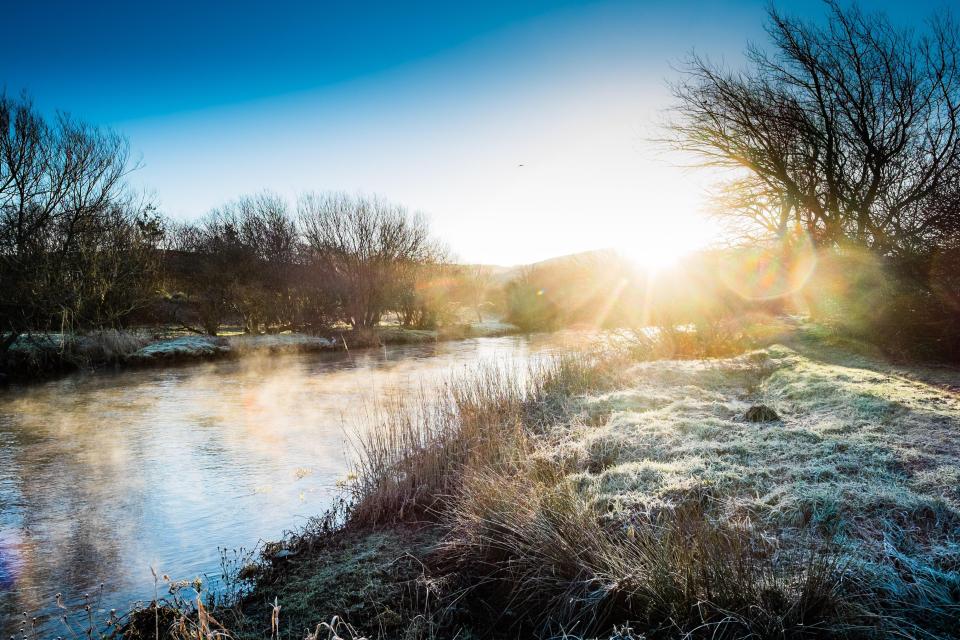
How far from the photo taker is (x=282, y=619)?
10.4 feet

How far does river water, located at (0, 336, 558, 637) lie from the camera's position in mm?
4098

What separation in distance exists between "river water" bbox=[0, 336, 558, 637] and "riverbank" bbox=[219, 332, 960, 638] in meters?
0.95

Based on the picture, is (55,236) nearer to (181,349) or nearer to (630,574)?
(181,349)

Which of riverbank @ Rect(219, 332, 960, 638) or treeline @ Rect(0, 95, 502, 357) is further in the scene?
treeline @ Rect(0, 95, 502, 357)

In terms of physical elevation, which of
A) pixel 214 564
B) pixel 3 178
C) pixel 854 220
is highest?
pixel 3 178

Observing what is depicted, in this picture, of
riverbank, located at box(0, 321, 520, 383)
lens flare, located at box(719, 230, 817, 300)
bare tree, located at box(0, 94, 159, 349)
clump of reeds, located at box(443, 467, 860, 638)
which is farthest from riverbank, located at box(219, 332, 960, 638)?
bare tree, located at box(0, 94, 159, 349)

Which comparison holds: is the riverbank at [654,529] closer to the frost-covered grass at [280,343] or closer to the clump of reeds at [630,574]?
the clump of reeds at [630,574]

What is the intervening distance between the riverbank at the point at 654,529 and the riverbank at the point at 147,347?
27.7 ft

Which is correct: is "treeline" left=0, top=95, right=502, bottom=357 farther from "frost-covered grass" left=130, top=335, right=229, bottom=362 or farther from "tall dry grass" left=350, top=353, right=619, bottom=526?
"tall dry grass" left=350, top=353, right=619, bottom=526

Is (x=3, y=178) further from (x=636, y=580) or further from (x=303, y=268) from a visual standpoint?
(x=636, y=580)

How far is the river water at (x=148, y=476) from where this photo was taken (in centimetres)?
410

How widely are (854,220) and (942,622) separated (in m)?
13.5

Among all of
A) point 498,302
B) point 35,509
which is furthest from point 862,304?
point 498,302

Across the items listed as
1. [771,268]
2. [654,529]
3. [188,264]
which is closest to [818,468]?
[654,529]
